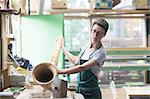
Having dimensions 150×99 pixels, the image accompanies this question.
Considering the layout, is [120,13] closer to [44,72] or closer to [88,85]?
[88,85]

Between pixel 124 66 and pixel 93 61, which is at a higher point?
pixel 93 61

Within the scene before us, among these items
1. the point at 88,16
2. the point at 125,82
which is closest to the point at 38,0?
the point at 88,16

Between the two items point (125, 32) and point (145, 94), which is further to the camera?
point (125, 32)

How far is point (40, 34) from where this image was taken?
14.7ft

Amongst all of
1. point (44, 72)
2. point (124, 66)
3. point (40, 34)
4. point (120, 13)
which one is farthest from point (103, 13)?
point (44, 72)

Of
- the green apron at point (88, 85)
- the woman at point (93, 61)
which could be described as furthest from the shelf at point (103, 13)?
the green apron at point (88, 85)

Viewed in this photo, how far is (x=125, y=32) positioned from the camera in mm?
4910

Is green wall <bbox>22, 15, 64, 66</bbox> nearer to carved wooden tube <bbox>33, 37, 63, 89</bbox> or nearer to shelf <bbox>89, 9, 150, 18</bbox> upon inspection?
shelf <bbox>89, 9, 150, 18</bbox>

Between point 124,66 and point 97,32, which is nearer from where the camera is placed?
point 97,32

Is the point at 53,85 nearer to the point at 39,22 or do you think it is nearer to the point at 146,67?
the point at 39,22

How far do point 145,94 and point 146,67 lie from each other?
132cm

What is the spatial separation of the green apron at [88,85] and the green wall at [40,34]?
138cm

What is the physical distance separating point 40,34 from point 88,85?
160 centimetres

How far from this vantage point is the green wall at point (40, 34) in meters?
4.42
